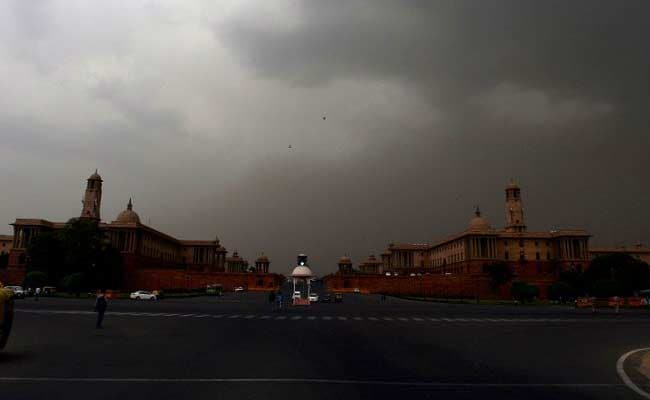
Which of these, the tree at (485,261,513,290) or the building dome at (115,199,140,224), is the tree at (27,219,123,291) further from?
the tree at (485,261,513,290)

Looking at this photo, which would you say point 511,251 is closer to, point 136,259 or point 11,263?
point 136,259

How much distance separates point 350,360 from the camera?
13109 millimetres

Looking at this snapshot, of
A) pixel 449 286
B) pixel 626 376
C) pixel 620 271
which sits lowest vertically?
pixel 626 376

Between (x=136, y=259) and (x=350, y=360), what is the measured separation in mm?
107195

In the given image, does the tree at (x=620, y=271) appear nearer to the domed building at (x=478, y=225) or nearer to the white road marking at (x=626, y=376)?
the domed building at (x=478, y=225)

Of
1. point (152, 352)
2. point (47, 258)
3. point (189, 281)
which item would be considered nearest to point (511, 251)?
point (189, 281)

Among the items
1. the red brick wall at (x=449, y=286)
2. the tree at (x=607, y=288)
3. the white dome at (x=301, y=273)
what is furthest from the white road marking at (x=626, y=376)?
the red brick wall at (x=449, y=286)

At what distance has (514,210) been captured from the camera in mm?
131750

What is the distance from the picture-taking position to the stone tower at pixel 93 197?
117000 mm

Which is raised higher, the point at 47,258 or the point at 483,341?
the point at 47,258

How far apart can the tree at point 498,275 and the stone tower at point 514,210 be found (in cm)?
3490

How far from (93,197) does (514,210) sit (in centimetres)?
10662

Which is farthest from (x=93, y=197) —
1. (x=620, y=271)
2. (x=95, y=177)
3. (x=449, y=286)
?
(x=620, y=271)

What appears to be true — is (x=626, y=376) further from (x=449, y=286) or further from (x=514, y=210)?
(x=514, y=210)
